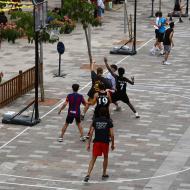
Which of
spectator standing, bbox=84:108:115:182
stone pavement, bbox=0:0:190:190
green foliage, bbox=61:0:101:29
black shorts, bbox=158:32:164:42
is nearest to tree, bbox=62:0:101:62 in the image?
green foliage, bbox=61:0:101:29

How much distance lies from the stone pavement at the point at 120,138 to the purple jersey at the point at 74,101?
2.83 ft

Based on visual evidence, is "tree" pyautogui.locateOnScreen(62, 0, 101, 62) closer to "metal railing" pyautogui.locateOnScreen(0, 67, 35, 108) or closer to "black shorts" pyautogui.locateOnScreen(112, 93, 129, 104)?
"metal railing" pyautogui.locateOnScreen(0, 67, 35, 108)

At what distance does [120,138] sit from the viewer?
22.5 m

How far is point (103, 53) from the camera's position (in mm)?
35750

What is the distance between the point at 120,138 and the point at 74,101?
6.22ft

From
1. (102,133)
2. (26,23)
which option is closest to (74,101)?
(102,133)

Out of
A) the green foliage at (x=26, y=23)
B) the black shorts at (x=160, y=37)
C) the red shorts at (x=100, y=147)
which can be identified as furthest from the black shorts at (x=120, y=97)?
the black shorts at (x=160, y=37)

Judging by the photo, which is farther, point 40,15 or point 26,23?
point 26,23

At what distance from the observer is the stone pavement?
19.1 meters

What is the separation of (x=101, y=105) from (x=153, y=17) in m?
26.6

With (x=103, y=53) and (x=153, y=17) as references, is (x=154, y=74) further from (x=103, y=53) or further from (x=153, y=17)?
(x=153, y=17)

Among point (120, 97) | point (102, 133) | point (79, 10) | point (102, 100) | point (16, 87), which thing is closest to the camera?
point (102, 133)

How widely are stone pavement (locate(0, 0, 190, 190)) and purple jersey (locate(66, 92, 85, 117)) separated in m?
0.86

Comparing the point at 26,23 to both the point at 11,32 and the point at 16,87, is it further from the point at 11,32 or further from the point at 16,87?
the point at 16,87
